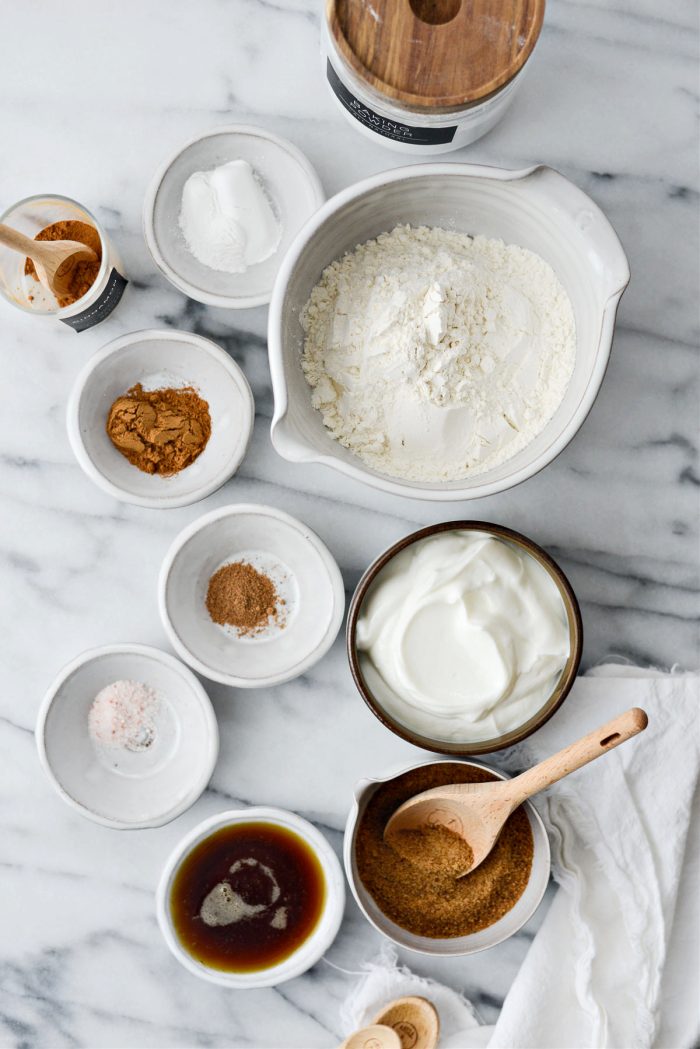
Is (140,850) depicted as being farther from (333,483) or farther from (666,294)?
(666,294)

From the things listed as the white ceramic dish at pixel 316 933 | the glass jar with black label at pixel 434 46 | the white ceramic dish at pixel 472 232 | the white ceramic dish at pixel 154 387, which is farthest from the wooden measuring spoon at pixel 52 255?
the white ceramic dish at pixel 316 933

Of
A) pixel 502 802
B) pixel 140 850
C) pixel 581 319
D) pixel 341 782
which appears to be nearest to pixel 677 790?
pixel 502 802

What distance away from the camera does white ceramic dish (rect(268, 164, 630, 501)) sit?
102 centimetres

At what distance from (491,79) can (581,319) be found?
308 millimetres

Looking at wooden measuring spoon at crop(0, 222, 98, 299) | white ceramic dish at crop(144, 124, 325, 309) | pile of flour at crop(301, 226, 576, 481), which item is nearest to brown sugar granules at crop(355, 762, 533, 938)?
pile of flour at crop(301, 226, 576, 481)

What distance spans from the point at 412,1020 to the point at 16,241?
4.14 feet

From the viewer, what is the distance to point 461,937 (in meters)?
1.23

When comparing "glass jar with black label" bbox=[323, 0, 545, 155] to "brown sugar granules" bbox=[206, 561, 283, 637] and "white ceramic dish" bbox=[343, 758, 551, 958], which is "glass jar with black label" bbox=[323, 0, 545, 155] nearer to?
"brown sugar granules" bbox=[206, 561, 283, 637]

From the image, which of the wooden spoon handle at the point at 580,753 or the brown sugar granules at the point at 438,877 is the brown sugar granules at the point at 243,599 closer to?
the brown sugar granules at the point at 438,877

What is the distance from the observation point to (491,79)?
0.99 meters

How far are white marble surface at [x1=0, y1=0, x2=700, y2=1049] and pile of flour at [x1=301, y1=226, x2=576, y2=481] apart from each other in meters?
0.17

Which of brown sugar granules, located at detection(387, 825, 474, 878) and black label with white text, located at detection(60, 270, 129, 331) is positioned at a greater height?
black label with white text, located at detection(60, 270, 129, 331)

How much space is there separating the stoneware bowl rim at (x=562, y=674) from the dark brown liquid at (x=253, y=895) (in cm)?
30

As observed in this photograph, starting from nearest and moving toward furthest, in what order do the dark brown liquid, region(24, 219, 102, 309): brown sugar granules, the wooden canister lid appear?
1. the wooden canister lid
2. region(24, 219, 102, 309): brown sugar granules
3. the dark brown liquid
